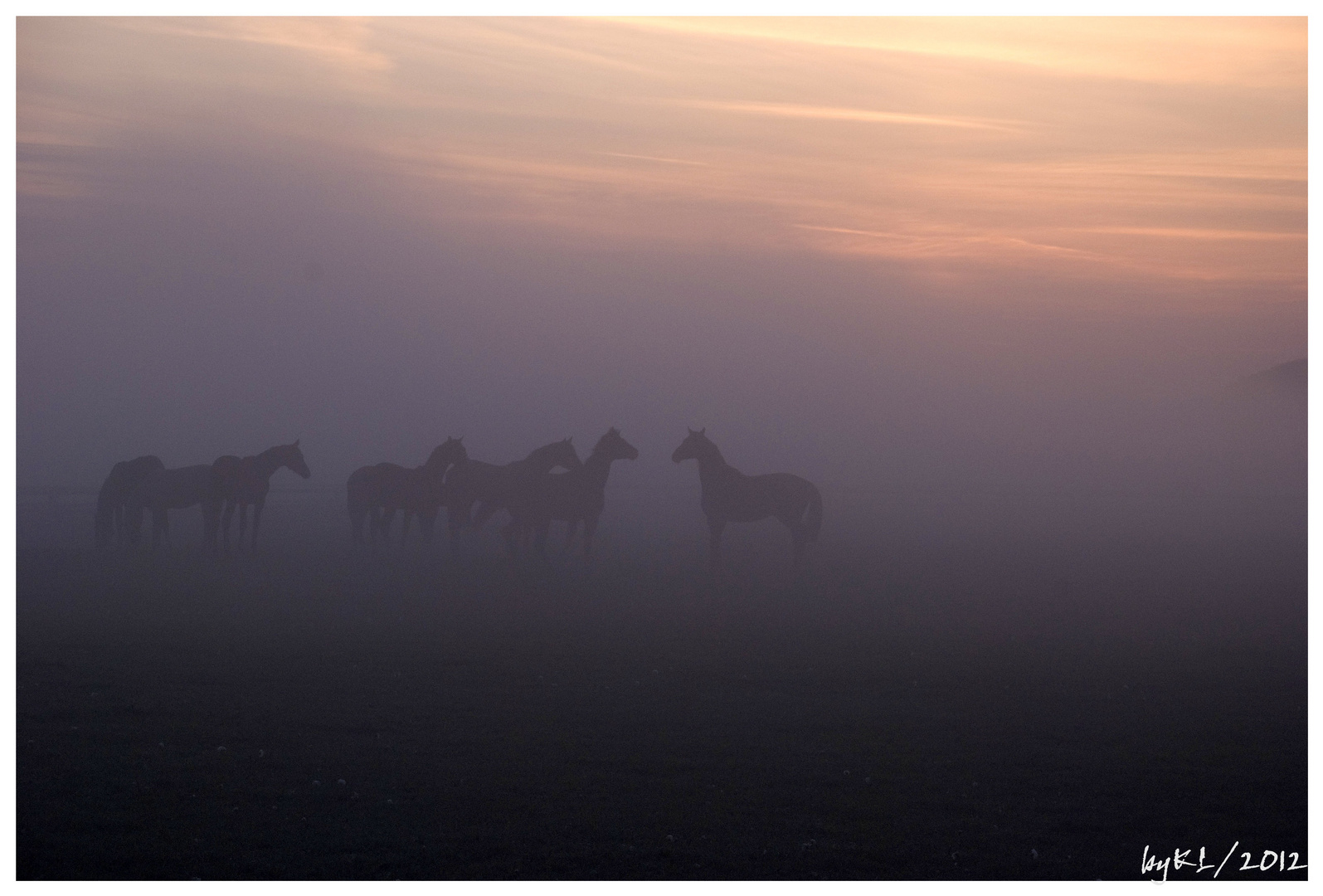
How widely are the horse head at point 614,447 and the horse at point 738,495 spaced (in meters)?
1.42

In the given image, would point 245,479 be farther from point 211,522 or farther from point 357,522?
point 357,522

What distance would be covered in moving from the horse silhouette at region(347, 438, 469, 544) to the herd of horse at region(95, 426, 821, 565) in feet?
0.08

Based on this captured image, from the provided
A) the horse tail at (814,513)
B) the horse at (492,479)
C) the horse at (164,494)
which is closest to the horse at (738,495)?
the horse tail at (814,513)

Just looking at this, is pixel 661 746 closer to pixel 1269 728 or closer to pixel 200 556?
pixel 1269 728

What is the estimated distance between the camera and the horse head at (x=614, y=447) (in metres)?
23.5

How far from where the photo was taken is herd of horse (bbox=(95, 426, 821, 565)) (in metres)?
22.4

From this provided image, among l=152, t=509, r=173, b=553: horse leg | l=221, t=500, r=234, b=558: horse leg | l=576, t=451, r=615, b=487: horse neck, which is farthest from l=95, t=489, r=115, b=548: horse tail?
l=576, t=451, r=615, b=487: horse neck

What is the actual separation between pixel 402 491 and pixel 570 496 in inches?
169

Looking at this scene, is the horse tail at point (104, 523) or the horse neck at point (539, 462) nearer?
the horse neck at point (539, 462)

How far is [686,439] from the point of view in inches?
880

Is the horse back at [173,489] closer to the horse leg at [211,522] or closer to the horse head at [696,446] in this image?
the horse leg at [211,522]

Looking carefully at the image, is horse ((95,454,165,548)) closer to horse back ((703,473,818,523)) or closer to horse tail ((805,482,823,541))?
horse back ((703,473,818,523))

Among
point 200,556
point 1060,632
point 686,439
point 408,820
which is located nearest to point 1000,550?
point 686,439
